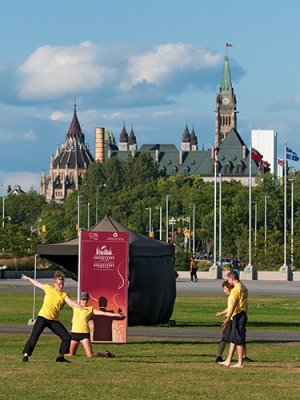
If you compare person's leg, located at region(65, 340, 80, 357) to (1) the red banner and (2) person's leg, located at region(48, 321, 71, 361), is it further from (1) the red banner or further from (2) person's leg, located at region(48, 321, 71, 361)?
(1) the red banner

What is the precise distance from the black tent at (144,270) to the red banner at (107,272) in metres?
4.15

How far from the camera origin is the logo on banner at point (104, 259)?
32.2 meters

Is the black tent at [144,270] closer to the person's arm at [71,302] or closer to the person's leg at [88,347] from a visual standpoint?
the person's leg at [88,347]

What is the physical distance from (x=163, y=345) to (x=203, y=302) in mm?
24888

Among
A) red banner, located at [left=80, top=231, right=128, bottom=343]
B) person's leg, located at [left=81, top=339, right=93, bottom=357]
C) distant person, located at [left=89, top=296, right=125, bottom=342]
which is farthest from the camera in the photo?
red banner, located at [left=80, top=231, right=128, bottom=343]

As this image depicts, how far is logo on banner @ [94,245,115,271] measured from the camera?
3222 centimetres

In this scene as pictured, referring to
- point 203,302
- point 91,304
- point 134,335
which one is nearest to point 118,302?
point 91,304

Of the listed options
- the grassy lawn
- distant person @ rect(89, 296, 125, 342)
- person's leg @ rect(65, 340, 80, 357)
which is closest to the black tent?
the grassy lawn

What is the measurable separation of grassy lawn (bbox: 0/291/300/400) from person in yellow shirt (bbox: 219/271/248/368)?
1.27 ft

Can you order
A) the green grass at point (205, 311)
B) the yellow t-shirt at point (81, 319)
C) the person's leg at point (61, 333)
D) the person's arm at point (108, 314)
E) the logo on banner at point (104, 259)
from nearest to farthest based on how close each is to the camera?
1. the person's leg at point (61, 333)
2. the yellow t-shirt at point (81, 319)
3. the person's arm at point (108, 314)
4. the logo on banner at point (104, 259)
5. the green grass at point (205, 311)

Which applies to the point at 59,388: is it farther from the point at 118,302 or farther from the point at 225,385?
the point at 118,302

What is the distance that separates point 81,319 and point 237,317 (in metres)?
3.00

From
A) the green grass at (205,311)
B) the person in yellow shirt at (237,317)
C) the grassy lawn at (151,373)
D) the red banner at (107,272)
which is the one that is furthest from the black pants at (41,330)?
the green grass at (205,311)

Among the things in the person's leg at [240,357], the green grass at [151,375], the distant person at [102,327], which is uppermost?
the distant person at [102,327]
